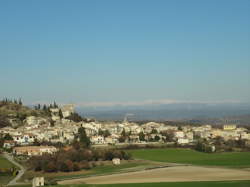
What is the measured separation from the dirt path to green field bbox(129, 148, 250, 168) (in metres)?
6.94

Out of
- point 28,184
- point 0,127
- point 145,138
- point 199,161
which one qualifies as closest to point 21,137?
point 0,127

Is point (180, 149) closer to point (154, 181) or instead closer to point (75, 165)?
point (75, 165)

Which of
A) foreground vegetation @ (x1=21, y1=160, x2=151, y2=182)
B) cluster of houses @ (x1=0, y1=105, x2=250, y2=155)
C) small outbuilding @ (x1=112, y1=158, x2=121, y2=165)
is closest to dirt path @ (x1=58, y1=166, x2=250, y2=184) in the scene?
foreground vegetation @ (x1=21, y1=160, x2=151, y2=182)

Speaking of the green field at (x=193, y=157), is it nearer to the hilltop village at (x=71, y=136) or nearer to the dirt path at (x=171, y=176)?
the hilltop village at (x=71, y=136)

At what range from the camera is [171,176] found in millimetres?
44469

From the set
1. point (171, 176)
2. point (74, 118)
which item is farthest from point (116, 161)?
point (74, 118)

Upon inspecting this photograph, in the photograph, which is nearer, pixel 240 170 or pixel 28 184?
pixel 28 184

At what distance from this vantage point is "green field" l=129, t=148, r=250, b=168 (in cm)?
5780

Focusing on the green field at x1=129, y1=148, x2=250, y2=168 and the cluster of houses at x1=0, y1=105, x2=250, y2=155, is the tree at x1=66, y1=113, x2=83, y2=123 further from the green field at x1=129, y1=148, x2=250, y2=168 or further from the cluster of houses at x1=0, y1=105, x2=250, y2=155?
the green field at x1=129, y1=148, x2=250, y2=168

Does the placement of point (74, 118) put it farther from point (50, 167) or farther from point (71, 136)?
point (50, 167)

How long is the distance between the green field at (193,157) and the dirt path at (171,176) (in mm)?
6935

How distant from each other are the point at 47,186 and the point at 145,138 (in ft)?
174

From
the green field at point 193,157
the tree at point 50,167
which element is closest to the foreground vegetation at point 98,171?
the tree at point 50,167

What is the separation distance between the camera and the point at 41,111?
115 metres
